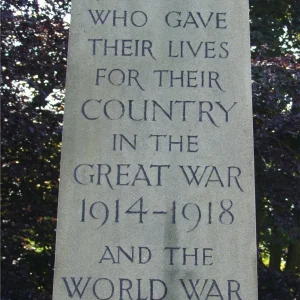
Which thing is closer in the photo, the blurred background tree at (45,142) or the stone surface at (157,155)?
the stone surface at (157,155)

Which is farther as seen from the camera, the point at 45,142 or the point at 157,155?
the point at 45,142

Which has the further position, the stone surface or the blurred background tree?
the blurred background tree

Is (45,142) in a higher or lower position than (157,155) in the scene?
higher

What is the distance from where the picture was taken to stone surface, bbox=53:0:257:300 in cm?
395

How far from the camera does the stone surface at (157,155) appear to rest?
3.95m

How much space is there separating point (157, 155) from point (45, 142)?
11.7 feet

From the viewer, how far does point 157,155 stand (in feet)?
13.5

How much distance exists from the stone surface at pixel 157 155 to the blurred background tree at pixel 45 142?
279 centimetres

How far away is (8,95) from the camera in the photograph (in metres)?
7.27

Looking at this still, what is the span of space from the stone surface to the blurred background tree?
2.79 metres

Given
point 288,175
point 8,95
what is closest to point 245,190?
point 288,175

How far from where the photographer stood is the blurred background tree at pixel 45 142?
23.5 feet

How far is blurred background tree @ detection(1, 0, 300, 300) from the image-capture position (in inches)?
282

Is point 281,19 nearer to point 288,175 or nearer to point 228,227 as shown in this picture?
point 288,175
